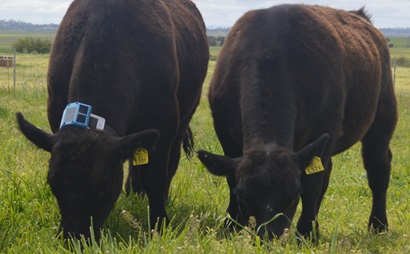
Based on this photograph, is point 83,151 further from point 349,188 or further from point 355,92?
point 349,188

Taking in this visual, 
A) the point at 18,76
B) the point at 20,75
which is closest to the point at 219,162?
the point at 18,76

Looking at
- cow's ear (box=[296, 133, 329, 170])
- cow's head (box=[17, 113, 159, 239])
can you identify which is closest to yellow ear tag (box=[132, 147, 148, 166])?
cow's head (box=[17, 113, 159, 239])

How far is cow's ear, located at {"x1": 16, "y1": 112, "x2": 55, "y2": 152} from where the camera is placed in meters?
4.76

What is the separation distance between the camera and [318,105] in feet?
18.3

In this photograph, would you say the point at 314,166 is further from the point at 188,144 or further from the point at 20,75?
the point at 20,75

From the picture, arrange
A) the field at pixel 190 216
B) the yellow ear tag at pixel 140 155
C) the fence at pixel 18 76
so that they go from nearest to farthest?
the field at pixel 190 216 → the yellow ear tag at pixel 140 155 → the fence at pixel 18 76

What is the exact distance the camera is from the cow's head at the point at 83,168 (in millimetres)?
4594

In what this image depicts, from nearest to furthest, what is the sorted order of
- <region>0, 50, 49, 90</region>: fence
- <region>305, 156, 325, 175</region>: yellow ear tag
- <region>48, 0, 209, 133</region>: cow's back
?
<region>305, 156, 325, 175</region>: yellow ear tag < <region>48, 0, 209, 133</region>: cow's back < <region>0, 50, 49, 90</region>: fence

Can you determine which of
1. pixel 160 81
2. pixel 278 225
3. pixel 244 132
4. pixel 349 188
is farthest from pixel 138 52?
pixel 349 188

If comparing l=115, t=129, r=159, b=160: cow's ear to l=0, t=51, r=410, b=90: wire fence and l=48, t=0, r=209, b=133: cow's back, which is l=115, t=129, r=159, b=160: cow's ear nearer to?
l=48, t=0, r=209, b=133: cow's back

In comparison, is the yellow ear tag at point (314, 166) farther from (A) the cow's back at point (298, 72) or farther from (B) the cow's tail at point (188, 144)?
(B) the cow's tail at point (188, 144)

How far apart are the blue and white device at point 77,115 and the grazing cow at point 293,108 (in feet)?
3.04

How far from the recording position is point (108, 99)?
5.20m

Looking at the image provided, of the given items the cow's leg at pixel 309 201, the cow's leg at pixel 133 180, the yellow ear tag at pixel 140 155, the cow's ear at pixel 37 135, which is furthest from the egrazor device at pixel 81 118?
the cow's leg at pixel 133 180
